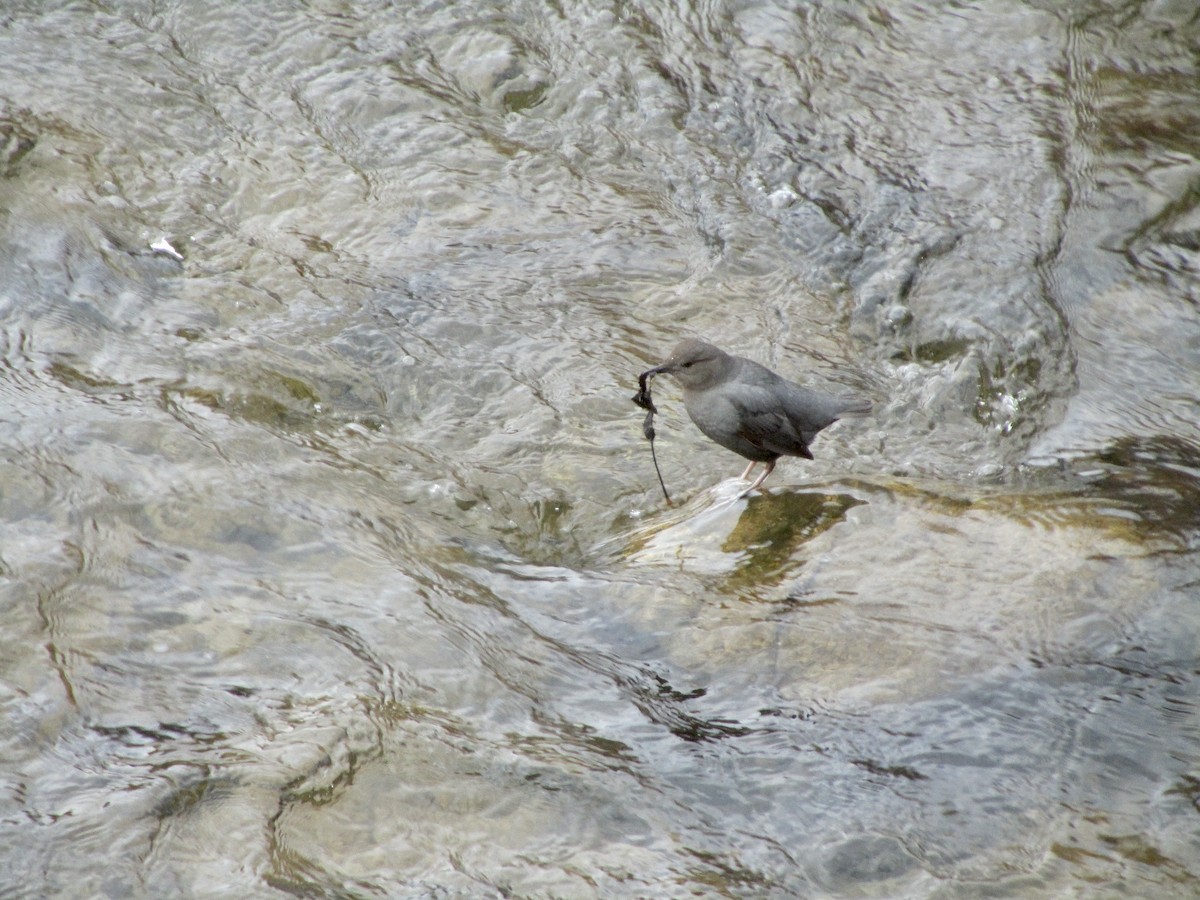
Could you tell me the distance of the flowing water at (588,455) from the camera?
3.22 m

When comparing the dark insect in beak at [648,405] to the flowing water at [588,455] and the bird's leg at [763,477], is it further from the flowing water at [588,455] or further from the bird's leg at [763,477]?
the bird's leg at [763,477]

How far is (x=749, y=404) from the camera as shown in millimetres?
4633

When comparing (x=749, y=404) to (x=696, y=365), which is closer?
(x=749, y=404)

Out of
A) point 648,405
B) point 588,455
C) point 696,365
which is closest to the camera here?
point 648,405

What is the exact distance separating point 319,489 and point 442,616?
0.80 metres

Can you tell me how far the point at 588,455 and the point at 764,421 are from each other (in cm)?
77

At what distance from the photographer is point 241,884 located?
2941 millimetres

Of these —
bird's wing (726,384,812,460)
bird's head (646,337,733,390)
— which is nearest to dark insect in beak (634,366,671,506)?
bird's head (646,337,733,390)

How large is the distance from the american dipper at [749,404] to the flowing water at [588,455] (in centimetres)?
22

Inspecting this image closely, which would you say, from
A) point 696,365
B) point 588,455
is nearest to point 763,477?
point 696,365

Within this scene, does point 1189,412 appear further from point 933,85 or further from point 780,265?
point 933,85

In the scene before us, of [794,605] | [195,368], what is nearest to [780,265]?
[794,605]

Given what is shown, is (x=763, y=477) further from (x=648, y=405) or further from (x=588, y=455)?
A: (x=588, y=455)

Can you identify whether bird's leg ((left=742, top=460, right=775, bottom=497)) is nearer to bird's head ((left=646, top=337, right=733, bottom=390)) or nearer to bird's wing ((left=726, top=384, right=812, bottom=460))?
bird's wing ((left=726, top=384, right=812, bottom=460))
